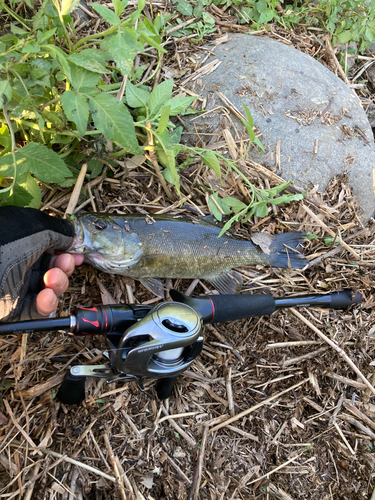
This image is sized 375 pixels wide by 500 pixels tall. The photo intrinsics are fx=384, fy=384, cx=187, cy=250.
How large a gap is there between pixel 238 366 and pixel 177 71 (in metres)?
3.24

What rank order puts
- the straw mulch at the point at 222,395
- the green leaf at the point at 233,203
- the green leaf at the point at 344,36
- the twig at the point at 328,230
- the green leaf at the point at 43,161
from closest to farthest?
the green leaf at the point at 43,161
the straw mulch at the point at 222,395
the green leaf at the point at 233,203
the twig at the point at 328,230
the green leaf at the point at 344,36

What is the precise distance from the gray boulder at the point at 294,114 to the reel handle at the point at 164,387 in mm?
2448

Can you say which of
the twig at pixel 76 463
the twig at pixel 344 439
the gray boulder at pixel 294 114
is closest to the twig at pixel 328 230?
the gray boulder at pixel 294 114

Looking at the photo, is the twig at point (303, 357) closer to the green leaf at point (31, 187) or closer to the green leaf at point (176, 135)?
the green leaf at point (176, 135)

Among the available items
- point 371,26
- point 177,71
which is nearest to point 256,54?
point 177,71

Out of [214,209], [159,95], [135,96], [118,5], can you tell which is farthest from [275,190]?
[118,5]

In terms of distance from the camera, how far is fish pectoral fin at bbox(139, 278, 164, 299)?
3605 mm

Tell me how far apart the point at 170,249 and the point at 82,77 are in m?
1.66

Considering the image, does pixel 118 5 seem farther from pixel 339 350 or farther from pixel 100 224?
pixel 339 350

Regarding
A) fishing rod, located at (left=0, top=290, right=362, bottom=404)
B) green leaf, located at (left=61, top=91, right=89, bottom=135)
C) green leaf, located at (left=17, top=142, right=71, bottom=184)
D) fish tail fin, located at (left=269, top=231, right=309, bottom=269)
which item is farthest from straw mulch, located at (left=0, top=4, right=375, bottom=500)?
green leaf, located at (left=61, top=91, right=89, bottom=135)

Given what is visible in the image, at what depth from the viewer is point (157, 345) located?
254cm

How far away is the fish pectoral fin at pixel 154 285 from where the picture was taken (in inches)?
142

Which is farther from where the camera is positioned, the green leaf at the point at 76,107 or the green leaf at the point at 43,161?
the green leaf at the point at 43,161

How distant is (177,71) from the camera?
4301 millimetres
